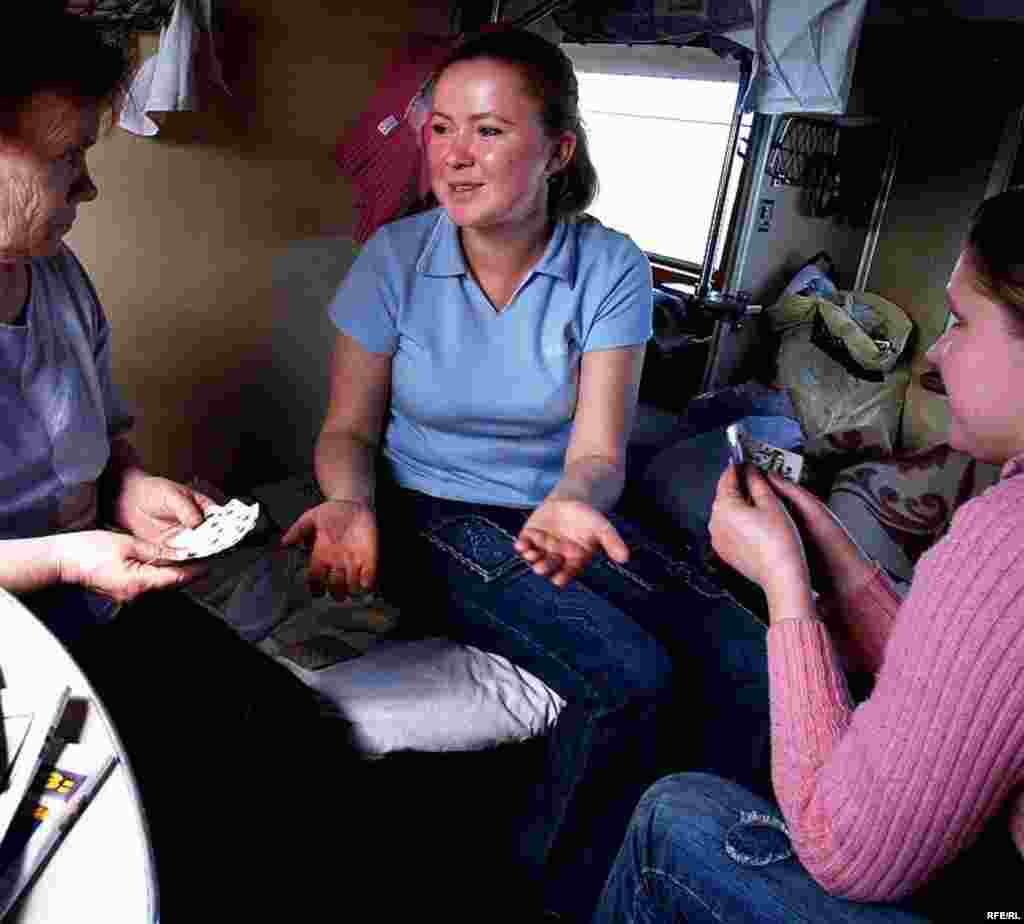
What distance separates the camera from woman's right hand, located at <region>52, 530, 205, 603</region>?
1.12 metres

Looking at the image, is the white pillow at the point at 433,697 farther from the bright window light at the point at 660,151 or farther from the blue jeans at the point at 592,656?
the bright window light at the point at 660,151

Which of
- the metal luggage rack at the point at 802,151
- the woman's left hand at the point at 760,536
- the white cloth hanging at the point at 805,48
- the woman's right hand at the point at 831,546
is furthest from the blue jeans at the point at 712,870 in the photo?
the metal luggage rack at the point at 802,151

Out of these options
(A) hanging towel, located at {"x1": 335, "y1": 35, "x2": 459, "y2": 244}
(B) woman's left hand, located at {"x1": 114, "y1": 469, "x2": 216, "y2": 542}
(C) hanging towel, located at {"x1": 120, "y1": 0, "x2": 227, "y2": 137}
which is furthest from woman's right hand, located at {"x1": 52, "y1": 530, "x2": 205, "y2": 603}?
(A) hanging towel, located at {"x1": 335, "y1": 35, "x2": 459, "y2": 244}

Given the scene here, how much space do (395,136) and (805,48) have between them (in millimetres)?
1085

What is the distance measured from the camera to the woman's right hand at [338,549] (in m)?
1.55

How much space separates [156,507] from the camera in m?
1.45

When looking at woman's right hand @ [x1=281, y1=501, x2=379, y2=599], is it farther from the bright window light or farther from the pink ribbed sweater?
the bright window light

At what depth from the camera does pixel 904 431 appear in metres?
3.21

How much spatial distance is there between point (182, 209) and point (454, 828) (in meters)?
1.58

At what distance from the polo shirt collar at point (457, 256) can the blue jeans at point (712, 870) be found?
1034mm

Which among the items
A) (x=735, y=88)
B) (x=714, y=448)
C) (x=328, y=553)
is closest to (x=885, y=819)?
(x=328, y=553)

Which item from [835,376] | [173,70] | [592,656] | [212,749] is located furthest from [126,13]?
[835,376]

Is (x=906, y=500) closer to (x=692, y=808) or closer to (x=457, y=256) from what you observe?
(x=457, y=256)

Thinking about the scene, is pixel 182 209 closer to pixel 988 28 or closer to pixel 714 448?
pixel 714 448
